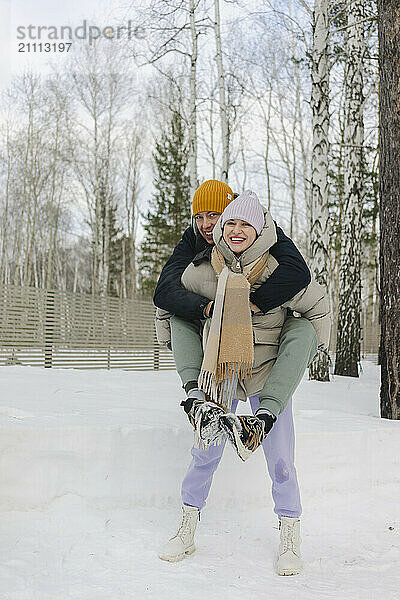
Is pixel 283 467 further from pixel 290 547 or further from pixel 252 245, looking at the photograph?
pixel 252 245

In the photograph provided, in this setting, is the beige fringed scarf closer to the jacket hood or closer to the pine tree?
the jacket hood

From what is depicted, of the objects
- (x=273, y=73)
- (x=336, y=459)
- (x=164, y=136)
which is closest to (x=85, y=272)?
(x=164, y=136)

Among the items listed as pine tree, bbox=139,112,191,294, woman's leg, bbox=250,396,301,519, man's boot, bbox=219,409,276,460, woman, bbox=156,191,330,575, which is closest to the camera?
man's boot, bbox=219,409,276,460

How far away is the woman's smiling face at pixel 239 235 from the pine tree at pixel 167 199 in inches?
1084

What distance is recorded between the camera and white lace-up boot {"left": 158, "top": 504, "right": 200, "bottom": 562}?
2.55 meters

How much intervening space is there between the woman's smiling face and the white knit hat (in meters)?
0.02

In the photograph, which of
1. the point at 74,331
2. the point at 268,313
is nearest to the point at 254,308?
the point at 268,313

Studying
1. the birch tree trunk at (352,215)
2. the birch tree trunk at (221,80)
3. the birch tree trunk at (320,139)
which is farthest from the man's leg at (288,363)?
the birch tree trunk at (221,80)

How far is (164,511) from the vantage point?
314 centimetres

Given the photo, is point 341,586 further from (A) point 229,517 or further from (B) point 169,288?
(B) point 169,288

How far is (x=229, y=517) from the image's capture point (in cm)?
311

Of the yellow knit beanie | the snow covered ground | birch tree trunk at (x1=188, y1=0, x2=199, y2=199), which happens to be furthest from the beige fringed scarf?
birch tree trunk at (x1=188, y1=0, x2=199, y2=199)

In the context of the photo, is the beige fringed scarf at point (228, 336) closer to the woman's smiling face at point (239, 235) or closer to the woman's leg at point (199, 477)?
the woman's smiling face at point (239, 235)

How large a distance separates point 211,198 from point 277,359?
0.79 meters
